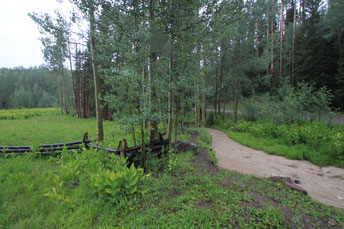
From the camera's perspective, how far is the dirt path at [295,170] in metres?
3.79

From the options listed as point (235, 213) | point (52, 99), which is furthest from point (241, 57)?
point (52, 99)

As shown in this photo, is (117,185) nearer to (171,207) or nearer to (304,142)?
(171,207)

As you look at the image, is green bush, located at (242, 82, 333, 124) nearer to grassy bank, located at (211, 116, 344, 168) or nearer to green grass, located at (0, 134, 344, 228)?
grassy bank, located at (211, 116, 344, 168)

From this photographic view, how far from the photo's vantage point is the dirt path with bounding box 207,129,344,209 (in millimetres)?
3793

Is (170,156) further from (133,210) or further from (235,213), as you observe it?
(235,213)

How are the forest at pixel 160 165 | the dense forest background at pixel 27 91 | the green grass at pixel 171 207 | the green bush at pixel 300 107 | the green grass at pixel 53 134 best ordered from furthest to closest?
the dense forest background at pixel 27 91 → the green bush at pixel 300 107 → the green grass at pixel 53 134 → the forest at pixel 160 165 → the green grass at pixel 171 207

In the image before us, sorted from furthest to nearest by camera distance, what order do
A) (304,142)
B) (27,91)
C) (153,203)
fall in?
1. (27,91)
2. (304,142)
3. (153,203)

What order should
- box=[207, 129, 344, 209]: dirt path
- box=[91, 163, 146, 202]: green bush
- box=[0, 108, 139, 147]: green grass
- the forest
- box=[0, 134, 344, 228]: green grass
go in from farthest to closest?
1. box=[0, 108, 139, 147]: green grass
2. box=[207, 129, 344, 209]: dirt path
3. box=[91, 163, 146, 202]: green bush
4. the forest
5. box=[0, 134, 344, 228]: green grass

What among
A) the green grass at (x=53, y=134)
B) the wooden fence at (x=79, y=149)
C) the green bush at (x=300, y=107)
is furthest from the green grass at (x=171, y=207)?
the green bush at (x=300, y=107)

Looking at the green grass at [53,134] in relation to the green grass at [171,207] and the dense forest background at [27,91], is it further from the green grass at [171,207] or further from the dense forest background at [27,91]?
the dense forest background at [27,91]

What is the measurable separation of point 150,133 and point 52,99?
186 ft

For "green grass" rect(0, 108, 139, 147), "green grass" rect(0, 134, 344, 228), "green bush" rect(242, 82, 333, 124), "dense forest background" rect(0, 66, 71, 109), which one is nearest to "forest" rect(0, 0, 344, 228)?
"green grass" rect(0, 134, 344, 228)

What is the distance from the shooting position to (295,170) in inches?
203

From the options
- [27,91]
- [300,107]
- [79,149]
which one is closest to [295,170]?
[300,107]
